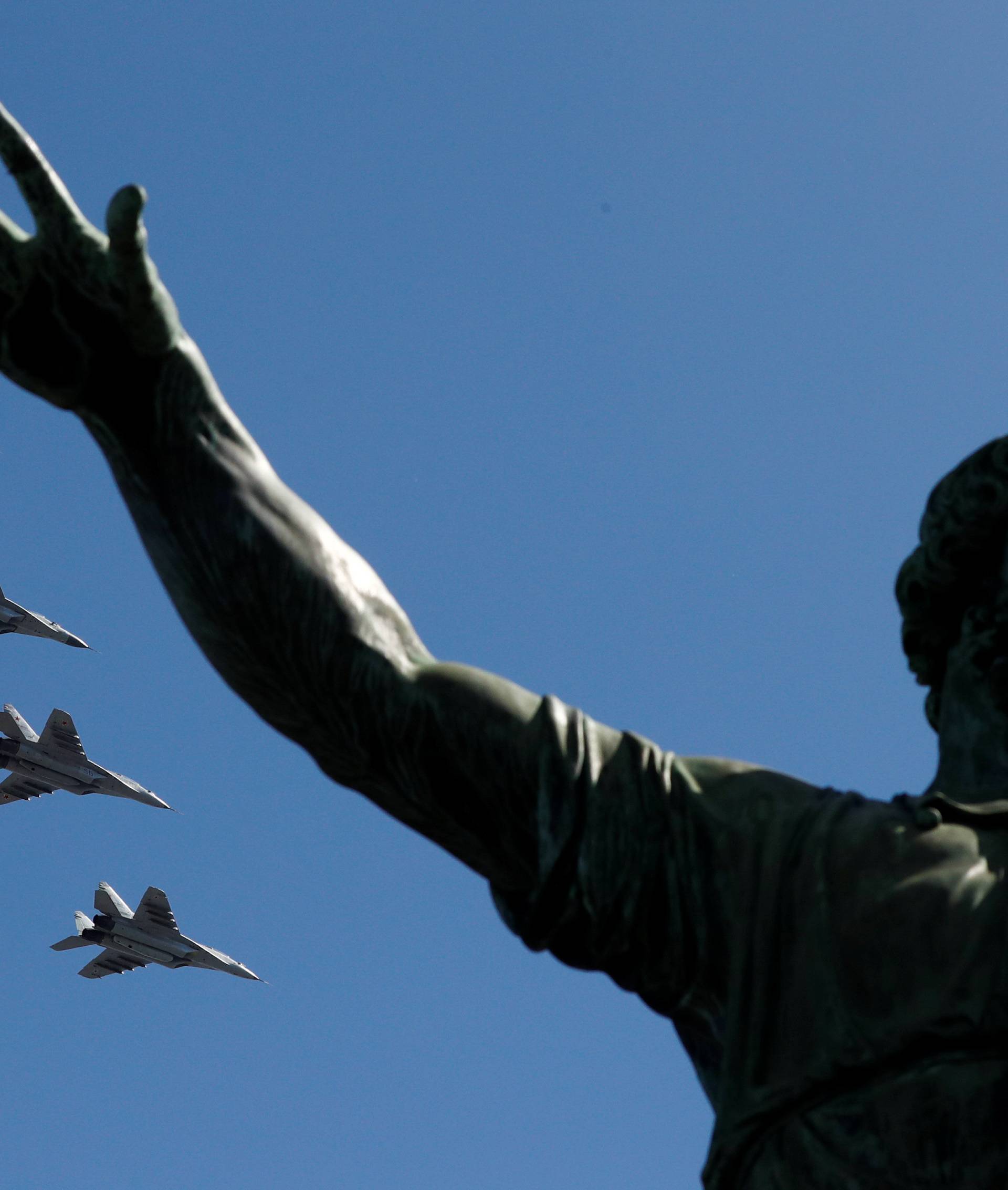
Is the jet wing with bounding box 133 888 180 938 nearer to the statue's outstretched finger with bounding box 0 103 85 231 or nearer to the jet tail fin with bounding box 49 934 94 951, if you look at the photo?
the jet tail fin with bounding box 49 934 94 951

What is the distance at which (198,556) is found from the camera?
409cm

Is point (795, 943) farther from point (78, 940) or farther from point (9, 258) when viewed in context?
point (78, 940)

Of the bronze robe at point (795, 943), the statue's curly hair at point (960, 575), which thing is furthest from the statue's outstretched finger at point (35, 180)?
the statue's curly hair at point (960, 575)

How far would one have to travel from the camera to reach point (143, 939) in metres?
62.2

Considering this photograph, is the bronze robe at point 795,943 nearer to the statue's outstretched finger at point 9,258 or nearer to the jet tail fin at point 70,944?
the statue's outstretched finger at point 9,258

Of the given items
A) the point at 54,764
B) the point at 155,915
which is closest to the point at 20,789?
the point at 54,764

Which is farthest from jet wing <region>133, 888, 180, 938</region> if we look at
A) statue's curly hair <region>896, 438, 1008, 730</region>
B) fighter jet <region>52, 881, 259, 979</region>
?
statue's curly hair <region>896, 438, 1008, 730</region>

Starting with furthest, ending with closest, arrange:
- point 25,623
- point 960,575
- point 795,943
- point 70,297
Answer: point 25,623, point 960,575, point 70,297, point 795,943

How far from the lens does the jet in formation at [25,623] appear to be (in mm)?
60125

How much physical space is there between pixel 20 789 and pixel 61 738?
240 cm

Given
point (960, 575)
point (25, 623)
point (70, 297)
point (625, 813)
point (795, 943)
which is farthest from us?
point (25, 623)

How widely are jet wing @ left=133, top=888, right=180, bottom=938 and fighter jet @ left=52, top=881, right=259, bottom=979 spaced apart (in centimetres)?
2

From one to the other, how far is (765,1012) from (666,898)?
0.30m

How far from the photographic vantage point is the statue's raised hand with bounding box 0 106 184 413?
395 cm
